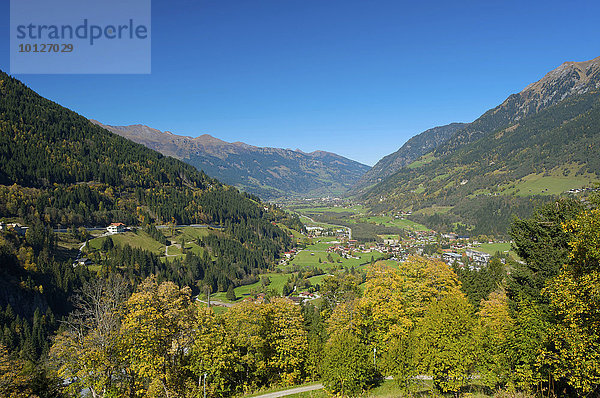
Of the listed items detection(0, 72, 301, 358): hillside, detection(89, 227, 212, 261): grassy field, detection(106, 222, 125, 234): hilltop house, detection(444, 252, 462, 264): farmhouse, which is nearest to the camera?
detection(0, 72, 301, 358): hillside

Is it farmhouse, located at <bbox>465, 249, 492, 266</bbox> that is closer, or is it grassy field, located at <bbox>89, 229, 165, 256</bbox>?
grassy field, located at <bbox>89, 229, 165, 256</bbox>

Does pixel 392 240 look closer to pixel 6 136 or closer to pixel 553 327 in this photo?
pixel 553 327

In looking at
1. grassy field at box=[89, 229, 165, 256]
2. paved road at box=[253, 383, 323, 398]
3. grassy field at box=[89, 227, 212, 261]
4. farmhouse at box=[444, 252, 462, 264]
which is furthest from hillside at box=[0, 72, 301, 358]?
farmhouse at box=[444, 252, 462, 264]

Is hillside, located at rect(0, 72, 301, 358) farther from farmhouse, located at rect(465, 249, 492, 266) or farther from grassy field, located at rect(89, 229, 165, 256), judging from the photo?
farmhouse, located at rect(465, 249, 492, 266)

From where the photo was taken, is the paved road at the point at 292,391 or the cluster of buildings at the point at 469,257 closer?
the paved road at the point at 292,391

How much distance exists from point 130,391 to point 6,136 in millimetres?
184881

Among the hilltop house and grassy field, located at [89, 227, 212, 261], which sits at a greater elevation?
the hilltop house

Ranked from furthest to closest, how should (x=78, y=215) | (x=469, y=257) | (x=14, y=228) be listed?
(x=469, y=257) → (x=78, y=215) → (x=14, y=228)

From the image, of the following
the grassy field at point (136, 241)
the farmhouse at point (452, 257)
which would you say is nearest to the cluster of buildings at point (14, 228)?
the grassy field at point (136, 241)

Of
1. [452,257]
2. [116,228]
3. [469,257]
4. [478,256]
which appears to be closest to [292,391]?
[116,228]

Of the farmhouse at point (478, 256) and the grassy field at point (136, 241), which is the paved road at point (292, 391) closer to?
the grassy field at point (136, 241)

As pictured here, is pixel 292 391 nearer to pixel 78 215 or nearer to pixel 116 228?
pixel 116 228

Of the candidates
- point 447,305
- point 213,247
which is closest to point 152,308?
point 447,305

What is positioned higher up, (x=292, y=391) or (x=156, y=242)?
(x=156, y=242)
